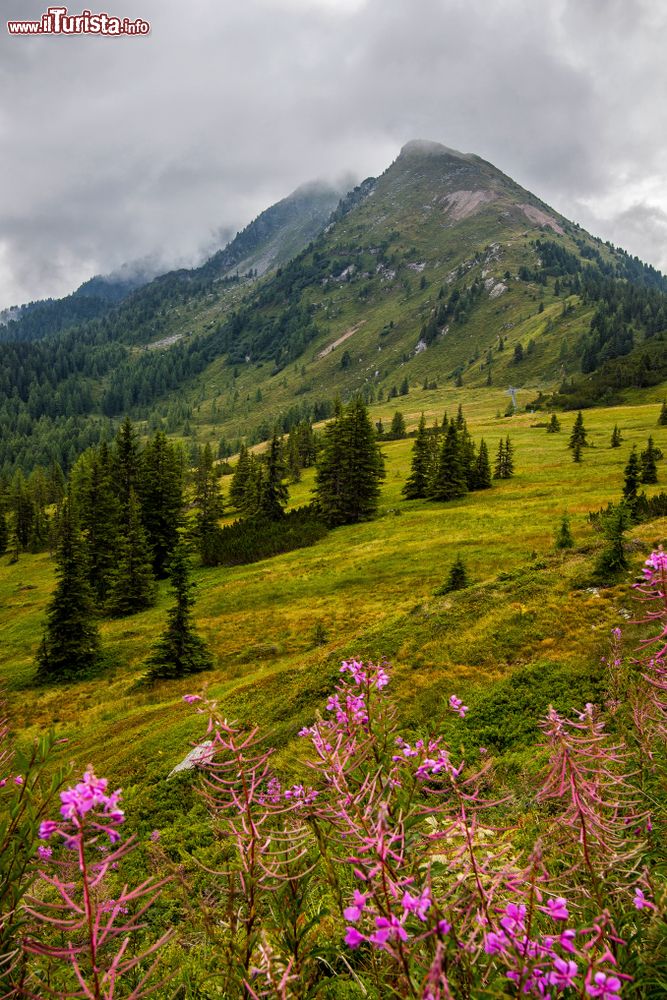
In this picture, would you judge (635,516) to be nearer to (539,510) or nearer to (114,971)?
(539,510)

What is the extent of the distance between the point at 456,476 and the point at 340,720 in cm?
5262

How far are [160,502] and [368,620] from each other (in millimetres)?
34266

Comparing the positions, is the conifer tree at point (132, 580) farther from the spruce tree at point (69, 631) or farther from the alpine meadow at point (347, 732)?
the spruce tree at point (69, 631)

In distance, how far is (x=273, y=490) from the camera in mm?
60375

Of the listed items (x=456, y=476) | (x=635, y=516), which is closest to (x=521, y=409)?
(x=456, y=476)

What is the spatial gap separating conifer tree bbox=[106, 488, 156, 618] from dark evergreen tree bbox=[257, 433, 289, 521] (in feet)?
62.7

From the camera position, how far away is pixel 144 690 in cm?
2375

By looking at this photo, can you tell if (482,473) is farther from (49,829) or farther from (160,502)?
(49,829)

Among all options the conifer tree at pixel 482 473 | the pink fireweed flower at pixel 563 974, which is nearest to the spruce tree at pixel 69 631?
the pink fireweed flower at pixel 563 974

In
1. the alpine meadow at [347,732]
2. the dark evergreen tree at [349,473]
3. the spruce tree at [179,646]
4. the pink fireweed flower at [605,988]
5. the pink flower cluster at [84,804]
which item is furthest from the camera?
the dark evergreen tree at [349,473]

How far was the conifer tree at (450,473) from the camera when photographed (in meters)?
53.7

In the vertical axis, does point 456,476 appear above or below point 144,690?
above

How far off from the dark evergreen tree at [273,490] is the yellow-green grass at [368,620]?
11.5 metres

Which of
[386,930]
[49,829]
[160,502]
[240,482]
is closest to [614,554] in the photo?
[386,930]
